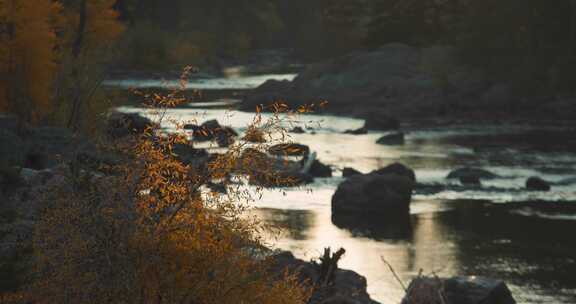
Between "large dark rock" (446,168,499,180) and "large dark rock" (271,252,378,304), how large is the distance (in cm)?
1967

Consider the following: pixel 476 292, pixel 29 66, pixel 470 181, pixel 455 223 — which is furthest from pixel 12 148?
pixel 470 181

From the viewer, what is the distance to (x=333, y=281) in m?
27.2

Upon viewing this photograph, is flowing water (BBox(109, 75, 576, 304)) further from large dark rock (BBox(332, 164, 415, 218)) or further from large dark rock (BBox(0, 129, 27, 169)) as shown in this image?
large dark rock (BBox(0, 129, 27, 169))

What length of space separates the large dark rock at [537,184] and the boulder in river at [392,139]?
1516 cm

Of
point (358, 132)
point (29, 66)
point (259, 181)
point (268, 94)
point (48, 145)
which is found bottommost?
point (358, 132)

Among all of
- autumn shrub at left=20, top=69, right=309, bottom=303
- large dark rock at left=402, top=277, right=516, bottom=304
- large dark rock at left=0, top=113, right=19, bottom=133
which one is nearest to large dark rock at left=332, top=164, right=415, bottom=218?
large dark rock at left=0, top=113, right=19, bottom=133

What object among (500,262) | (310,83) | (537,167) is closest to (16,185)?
A: (500,262)

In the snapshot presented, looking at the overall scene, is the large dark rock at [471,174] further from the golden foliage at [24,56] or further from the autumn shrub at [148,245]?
the autumn shrub at [148,245]

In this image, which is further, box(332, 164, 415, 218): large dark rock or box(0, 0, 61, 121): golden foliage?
box(0, 0, 61, 121): golden foliage

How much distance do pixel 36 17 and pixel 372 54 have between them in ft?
158

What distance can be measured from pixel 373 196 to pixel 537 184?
22.1ft

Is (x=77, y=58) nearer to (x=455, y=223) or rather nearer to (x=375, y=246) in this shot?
(x=375, y=246)

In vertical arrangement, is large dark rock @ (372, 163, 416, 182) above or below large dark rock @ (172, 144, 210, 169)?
below

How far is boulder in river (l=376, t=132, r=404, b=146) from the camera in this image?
61.4 meters
